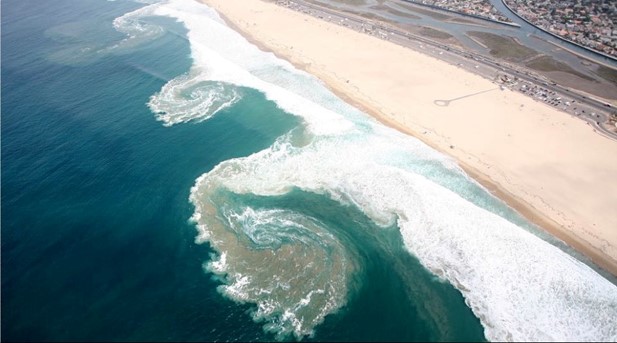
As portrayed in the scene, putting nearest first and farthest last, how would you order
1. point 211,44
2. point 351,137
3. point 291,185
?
point 291,185
point 351,137
point 211,44

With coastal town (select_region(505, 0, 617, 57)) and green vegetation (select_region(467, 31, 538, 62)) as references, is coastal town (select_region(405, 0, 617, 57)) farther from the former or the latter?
green vegetation (select_region(467, 31, 538, 62))

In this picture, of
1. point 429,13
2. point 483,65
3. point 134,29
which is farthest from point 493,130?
point 134,29

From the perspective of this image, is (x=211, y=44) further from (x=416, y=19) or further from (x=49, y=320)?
(x=49, y=320)

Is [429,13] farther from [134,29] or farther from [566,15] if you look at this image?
[134,29]

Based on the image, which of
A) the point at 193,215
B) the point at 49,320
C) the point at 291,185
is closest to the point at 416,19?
the point at 291,185

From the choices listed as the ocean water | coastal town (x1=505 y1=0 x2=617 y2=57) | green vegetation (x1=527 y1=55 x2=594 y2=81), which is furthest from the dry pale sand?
coastal town (x1=505 y1=0 x2=617 y2=57)

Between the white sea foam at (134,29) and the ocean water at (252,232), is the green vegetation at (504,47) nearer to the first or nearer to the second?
the ocean water at (252,232)
